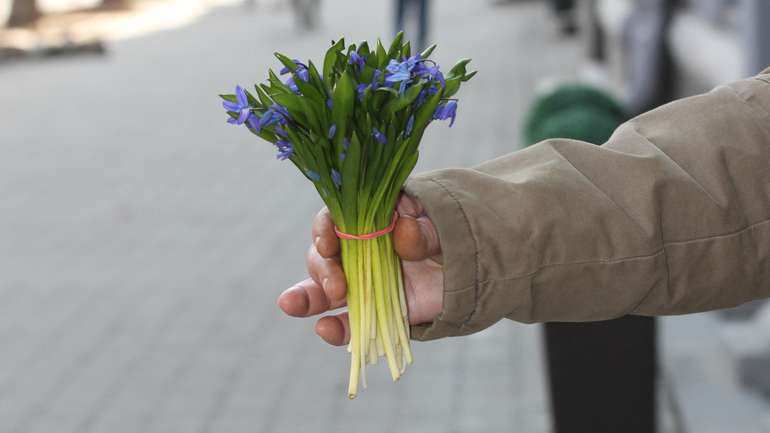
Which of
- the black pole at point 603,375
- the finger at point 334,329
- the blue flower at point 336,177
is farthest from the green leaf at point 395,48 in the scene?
the black pole at point 603,375

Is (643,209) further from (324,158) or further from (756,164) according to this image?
(324,158)

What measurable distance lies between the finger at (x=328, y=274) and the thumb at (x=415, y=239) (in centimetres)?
12

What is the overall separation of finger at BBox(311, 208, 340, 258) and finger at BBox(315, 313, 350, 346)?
13 centimetres

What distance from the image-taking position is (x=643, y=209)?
7.53ft

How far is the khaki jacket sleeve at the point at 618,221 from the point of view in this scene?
220 centimetres

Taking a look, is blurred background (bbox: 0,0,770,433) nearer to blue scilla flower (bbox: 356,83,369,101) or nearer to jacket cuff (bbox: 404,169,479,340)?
jacket cuff (bbox: 404,169,479,340)

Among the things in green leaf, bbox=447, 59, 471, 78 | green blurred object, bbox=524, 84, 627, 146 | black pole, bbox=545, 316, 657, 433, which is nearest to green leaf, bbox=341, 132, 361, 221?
green leaf, bbox=447, 59, 471, 78

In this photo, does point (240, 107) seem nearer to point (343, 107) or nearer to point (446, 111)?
point (343, 107)

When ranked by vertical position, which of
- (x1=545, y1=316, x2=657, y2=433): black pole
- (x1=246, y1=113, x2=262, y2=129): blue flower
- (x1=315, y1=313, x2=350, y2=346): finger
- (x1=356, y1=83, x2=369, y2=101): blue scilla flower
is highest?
(x1=356, y1=83, x2=369, y2=101): blue scilla flower

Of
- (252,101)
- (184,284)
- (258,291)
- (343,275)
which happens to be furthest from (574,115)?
(184,284)

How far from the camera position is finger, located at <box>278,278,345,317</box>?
228 centimetres

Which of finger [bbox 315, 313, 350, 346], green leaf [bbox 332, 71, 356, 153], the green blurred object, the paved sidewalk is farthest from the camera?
the paved sidewalk

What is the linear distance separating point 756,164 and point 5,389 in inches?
185

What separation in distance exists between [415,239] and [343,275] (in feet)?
0.53
